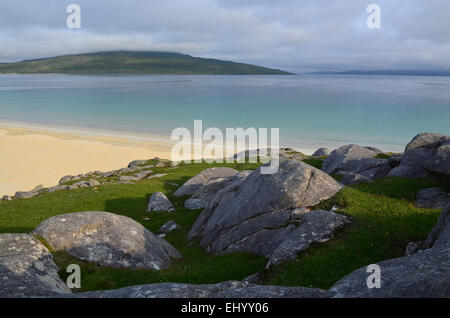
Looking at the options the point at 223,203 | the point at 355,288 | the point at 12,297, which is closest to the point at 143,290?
the point at 12,297

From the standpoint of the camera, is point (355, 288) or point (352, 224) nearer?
point (355, 288)

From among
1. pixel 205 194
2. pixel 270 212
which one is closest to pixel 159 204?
pixel 205 194

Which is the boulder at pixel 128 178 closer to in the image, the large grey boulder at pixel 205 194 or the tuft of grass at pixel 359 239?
the large grey boulder at pixel 205 194

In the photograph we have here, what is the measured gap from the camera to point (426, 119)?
141125 mm

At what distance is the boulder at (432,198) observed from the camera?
2459 cm

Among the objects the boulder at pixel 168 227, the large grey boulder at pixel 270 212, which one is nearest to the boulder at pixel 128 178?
the boulder at pixel 168 227

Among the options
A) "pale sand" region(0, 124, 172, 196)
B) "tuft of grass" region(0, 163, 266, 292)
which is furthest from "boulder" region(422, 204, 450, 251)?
"pale sand" region(0, 124, 172, 196)

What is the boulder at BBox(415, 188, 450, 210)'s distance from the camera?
24.6 meters

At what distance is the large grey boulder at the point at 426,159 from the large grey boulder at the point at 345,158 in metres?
8.40

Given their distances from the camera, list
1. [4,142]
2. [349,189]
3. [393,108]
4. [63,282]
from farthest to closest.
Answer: [393,108], [4,142], [349,189], [63,282]

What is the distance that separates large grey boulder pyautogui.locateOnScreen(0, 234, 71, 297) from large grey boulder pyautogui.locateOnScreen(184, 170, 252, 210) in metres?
22.0
